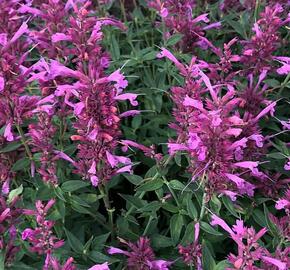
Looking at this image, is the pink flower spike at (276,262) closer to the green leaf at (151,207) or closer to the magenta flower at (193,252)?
the magenta flower at (193,252)

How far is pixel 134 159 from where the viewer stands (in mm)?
3697

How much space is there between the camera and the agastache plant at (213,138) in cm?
243

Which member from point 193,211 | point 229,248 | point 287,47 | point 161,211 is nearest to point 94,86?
point 193,211

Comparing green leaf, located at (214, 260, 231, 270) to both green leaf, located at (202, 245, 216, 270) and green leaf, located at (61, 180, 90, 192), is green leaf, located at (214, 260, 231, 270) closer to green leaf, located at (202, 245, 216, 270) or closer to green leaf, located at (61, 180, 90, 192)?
green leaf, located at (202, 245, 216, 270)

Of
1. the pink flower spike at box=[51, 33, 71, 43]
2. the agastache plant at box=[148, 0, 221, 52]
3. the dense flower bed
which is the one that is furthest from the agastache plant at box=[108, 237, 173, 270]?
the agastache plant at box=[148, 0, 221, 52]

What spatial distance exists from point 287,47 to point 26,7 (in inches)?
93.7

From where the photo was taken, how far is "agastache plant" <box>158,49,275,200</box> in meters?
2.43

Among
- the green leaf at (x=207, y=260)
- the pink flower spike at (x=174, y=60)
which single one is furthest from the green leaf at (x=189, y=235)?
the pink flower spike at (x=174, y=60)

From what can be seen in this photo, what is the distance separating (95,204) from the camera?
3.17 meters

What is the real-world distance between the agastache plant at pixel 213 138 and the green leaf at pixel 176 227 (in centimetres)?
38

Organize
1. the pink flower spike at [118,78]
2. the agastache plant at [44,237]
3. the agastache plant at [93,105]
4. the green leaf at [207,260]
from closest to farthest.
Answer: the agastache plant at [44,237] → the agastache plant at [93,105] → the pink flower spike at [118,78] → the green leaf at [207,260]

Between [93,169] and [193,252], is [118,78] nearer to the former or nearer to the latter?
[93,169]

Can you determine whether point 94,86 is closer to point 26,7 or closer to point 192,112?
point 192,112

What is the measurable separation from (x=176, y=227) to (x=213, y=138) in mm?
772
